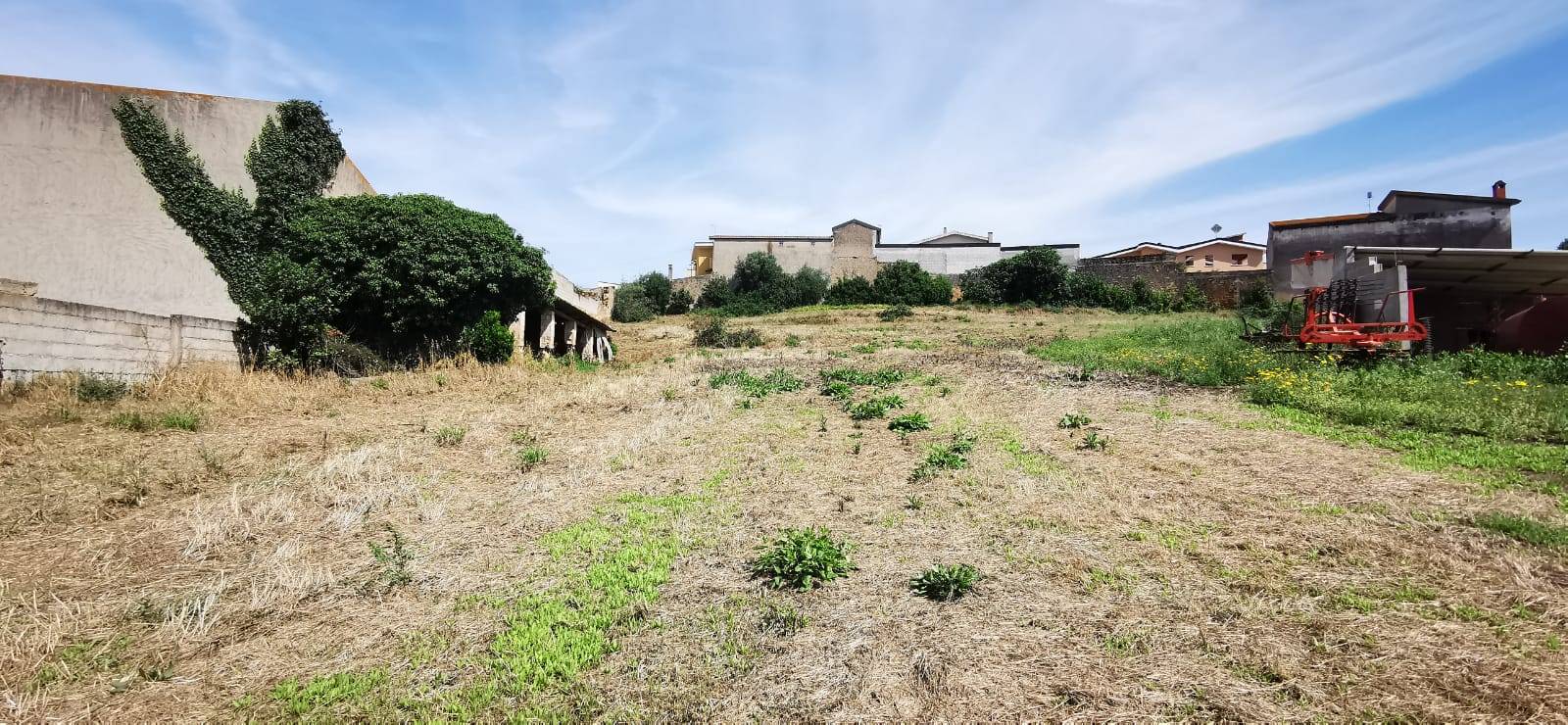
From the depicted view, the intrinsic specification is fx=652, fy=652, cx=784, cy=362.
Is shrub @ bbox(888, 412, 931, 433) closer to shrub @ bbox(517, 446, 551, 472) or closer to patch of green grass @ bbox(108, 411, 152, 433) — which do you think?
shrub @ bbox(517, 446, 551, 472)

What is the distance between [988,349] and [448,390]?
15.4 m

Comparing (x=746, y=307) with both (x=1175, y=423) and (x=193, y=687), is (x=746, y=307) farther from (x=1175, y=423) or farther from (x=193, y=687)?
(x=193, y=687)

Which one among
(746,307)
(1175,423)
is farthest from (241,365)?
(746,307)

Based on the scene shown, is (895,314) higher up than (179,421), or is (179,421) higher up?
(895,314)

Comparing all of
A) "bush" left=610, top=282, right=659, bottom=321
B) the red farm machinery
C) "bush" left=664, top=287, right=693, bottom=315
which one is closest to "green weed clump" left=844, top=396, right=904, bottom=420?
the red farm machinery

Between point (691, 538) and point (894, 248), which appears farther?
point (894, 248)

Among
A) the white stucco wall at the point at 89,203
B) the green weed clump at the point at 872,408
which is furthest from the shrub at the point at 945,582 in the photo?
the white stucco wall at the point at 89,203

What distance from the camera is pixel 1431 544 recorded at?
4.79 m

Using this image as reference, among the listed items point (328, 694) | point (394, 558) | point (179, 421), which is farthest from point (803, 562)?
point (179, 421)

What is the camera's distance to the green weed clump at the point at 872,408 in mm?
10820

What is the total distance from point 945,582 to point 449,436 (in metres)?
7.88

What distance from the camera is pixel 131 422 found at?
9.58 metres

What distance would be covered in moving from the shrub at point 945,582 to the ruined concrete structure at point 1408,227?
115ft

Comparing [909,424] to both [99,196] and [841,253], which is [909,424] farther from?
[841,253]
